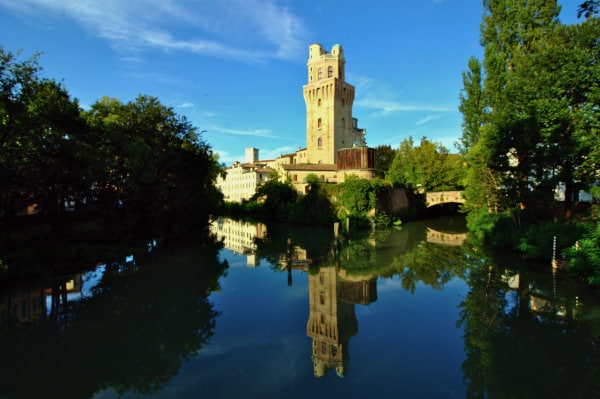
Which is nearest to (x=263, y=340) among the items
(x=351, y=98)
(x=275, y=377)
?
(x=275, y=377)

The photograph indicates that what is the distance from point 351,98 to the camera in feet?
190

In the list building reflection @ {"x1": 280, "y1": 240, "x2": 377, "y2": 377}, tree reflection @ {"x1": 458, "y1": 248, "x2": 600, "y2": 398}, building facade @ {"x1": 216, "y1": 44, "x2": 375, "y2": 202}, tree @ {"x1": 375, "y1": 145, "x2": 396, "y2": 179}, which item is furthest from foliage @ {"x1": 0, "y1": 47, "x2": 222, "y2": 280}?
tree @ {"x1": 375, "y1": 145, "x2": 396, "y2": 179}

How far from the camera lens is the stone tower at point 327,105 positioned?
5384cm

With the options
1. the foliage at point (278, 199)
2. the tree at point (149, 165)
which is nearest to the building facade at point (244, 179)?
the foliage at point (278, 199)

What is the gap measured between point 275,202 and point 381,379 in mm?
36873

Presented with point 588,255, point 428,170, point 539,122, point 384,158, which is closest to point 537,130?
point 539,122

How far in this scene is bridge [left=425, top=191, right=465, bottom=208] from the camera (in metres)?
39.0

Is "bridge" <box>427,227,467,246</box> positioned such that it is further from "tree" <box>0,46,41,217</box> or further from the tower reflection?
"tree" <box>0,46,41,217</box>

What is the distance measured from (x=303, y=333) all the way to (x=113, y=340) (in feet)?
16.2

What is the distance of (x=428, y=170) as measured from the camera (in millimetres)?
44531

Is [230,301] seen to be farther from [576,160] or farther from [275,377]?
[576,160]

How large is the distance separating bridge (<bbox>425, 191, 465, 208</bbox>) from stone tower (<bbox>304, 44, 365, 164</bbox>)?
1681 cm

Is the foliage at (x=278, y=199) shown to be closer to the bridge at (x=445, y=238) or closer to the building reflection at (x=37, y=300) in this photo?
the bridge at (x=445, y=238)

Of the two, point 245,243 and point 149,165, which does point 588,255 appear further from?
point 149,165
